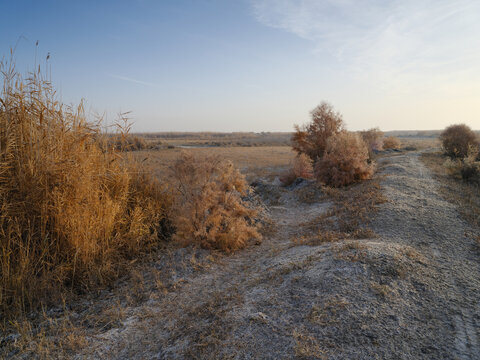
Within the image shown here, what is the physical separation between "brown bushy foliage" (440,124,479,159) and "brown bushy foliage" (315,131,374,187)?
1025cm

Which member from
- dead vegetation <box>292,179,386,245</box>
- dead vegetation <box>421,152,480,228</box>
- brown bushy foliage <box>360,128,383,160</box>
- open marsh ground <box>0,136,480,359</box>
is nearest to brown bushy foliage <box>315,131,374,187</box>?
dead vegetation <box>292,179,386,245</box>

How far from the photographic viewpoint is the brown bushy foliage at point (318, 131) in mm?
15281

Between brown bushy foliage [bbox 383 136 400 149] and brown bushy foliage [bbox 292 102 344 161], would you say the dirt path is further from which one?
brown bushy foliage [bbox 383 136 400 149]

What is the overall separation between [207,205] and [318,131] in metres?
11.5

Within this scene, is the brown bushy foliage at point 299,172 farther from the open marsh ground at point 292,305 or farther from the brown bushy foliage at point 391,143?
the brown bushy foliage at point 391,143

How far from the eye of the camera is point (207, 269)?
5035 mm

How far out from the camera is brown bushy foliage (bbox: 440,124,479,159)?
1787 cm

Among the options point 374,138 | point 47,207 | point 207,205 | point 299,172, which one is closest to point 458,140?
point 374,138

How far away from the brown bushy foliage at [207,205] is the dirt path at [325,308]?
1.96ft

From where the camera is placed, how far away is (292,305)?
11.5ft

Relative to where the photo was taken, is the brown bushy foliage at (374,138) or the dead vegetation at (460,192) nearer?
the dead vegetation at (460,192)

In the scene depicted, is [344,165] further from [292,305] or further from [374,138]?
[374,138]

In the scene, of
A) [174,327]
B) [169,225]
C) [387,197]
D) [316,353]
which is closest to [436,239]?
[387,197]

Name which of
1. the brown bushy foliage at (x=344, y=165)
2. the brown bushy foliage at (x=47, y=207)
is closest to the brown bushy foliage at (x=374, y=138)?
the brown bushy foliage at (x=344, y=165)
